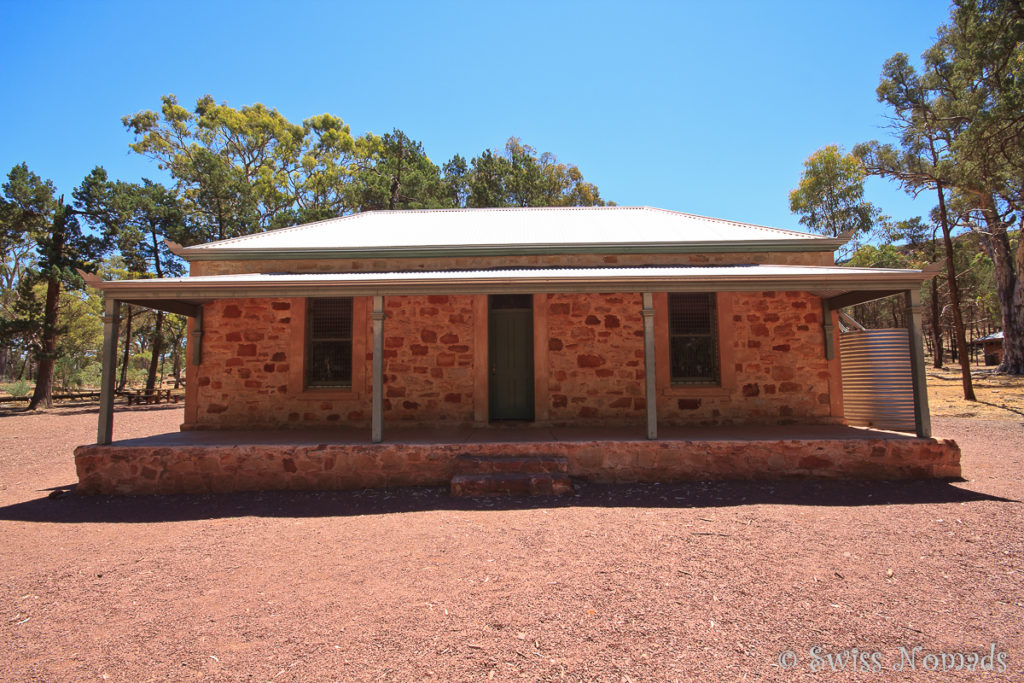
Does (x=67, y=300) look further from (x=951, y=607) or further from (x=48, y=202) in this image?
(x=951, y=607)

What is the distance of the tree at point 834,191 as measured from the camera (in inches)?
1041

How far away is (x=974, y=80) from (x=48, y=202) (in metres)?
28.2

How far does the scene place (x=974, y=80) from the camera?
43.6 feet

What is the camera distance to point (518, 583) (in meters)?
3.34

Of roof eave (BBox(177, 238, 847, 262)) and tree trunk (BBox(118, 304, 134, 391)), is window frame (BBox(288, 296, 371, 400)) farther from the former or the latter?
tree trunk (BBox(118, 304, 134, 391))

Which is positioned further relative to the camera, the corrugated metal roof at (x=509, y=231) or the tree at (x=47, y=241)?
the tree at (x=47, y=241)

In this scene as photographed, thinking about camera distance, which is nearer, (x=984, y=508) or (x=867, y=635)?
(x=867, y=635)

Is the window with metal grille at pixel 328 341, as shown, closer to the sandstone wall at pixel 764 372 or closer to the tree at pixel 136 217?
the sandstone wall at pixel 764 372

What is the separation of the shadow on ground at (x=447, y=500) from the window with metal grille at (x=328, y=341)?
8.03ft

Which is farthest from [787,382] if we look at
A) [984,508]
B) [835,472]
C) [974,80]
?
[974,80]

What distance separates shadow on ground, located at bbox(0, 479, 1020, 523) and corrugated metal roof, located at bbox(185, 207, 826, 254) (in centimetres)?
376

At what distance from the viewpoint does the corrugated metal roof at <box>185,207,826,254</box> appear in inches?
305

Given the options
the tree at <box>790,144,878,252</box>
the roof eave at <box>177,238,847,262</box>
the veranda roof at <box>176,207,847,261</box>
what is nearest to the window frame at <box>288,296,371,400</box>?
the roof eave at <box>177,238,847,262</box>

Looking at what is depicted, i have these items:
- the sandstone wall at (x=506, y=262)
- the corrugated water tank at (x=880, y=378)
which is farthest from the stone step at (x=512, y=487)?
the corrugated water tank at (x=880, y=378)
